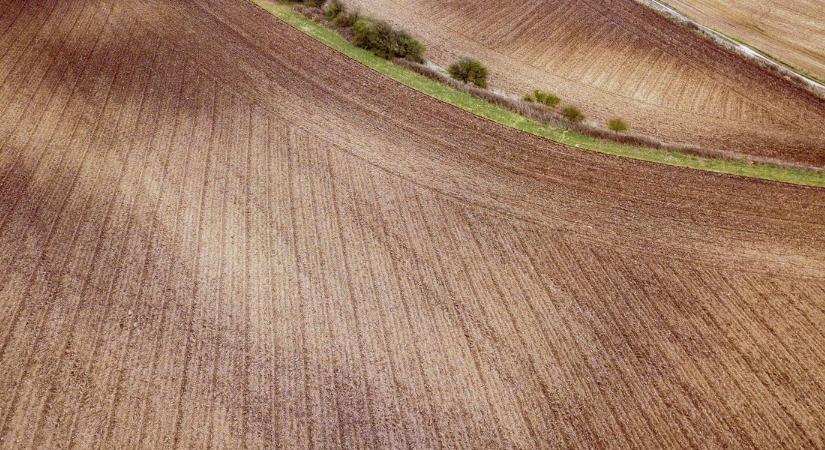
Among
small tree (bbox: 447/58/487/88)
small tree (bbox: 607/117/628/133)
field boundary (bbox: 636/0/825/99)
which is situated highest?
field boundary (bbox: 636/0/825/99)

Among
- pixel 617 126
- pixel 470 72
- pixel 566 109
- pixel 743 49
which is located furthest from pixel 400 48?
pixel 743 49

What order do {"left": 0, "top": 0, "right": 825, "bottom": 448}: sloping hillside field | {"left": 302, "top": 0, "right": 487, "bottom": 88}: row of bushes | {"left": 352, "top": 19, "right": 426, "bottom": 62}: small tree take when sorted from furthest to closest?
{"left": 352, "top": 19, "right": 426, "bottom": 62}: small tree → {"left": 302, "top": 0, "right": 487, "bottom": 88}: row of bushes → {"left": 0, "top": 0, "right": 825, "bottom": 448}: sloping hillside field

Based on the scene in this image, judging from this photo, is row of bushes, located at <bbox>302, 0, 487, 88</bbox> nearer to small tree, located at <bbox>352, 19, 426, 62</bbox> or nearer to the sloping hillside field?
small tree, located at <bbox>352, 19, 426, 62</bbox>

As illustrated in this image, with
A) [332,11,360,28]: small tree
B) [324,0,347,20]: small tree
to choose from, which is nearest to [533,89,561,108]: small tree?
[332,11,360,28]: small tree

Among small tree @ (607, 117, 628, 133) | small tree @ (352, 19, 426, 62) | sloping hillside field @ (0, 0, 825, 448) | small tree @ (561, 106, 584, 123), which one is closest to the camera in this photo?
sloping hillside field @ (0, 0, 825, 448)

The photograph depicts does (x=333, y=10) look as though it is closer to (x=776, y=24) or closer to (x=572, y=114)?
(x=572, y=114)

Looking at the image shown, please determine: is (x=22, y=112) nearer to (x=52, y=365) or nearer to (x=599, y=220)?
(x=52, y=365)

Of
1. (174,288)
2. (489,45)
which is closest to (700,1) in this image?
(489,45)
